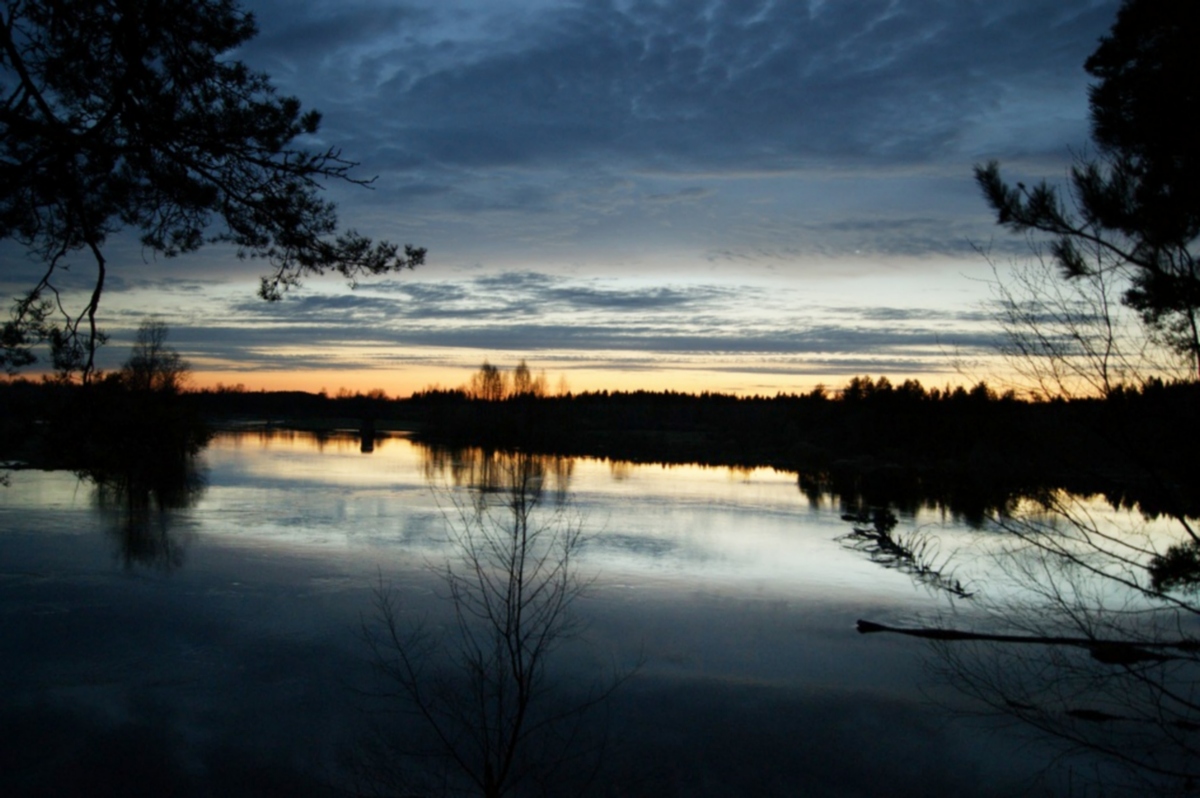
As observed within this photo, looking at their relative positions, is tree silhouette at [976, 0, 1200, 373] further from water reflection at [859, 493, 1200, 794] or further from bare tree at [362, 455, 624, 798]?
bare tree at [362, 455, 624, 798]

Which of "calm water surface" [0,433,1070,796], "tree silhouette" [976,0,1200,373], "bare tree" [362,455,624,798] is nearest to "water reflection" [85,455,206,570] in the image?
"calm water surface" [0,433,1070,796]

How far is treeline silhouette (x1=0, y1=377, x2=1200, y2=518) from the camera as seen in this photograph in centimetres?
539

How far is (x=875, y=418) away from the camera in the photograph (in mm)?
56781

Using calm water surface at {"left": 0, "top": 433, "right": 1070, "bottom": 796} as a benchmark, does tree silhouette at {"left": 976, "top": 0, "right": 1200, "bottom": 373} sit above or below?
above

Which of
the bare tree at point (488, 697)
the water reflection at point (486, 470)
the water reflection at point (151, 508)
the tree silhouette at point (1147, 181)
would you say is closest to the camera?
the tree silhouette at point (1147, 181)

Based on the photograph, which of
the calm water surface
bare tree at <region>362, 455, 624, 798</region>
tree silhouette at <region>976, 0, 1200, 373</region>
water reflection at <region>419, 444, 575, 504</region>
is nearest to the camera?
tree silhouette at <region>976, 0, 1200, 373</region>

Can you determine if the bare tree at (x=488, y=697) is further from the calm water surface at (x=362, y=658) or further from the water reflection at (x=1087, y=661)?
the water reflection at (x=1087, y=661)

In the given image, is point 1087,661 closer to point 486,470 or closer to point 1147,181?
point 1147,181

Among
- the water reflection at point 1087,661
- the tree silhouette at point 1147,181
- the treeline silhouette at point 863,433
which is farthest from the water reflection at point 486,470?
the tree silhouette at point 1147,181

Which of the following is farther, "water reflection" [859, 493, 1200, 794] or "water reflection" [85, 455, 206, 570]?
"water reflection" [85, 455, 206, 570]

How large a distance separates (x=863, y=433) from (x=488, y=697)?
51.1 m

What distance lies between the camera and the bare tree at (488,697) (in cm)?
686

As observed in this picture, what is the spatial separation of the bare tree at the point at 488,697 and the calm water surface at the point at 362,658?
0.38m

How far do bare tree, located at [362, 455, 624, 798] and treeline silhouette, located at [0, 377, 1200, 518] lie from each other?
270 centimetres
